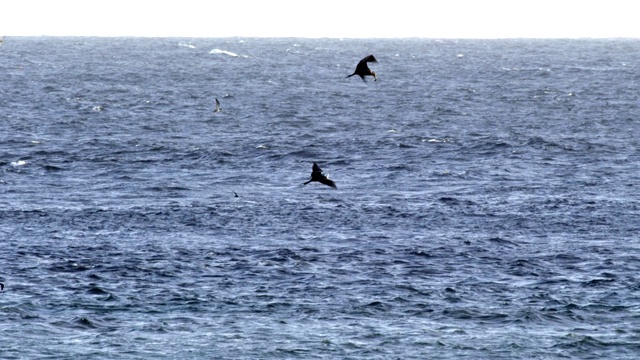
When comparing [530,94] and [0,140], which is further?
[530,94]

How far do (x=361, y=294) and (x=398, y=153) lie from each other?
33.5 metres

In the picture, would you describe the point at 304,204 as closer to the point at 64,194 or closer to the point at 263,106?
the point at 64,194

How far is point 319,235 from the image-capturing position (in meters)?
48.9

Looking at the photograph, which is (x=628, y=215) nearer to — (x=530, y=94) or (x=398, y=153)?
(x=398, y=153)

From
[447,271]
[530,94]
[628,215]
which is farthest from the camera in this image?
[530,94]

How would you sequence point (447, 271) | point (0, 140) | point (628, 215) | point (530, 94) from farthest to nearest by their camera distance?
point (530, 94) → point (0, 140) → point (628, 215) → point (447, 271)

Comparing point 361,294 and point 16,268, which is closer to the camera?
point 361,294

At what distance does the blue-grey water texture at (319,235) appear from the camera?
36062 mm

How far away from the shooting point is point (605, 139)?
261ft

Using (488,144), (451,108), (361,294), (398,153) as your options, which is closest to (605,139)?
(488,144)

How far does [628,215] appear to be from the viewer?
173 ft

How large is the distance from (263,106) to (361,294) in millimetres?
67944

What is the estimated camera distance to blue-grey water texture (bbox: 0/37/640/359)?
118 ft

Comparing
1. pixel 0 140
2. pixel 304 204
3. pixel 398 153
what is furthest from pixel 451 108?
pixel 304 204
